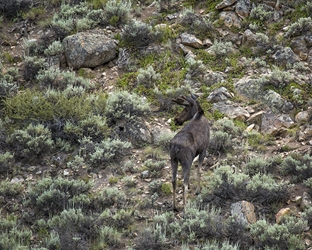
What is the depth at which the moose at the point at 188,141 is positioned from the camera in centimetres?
936

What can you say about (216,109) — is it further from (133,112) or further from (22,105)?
(22,105)

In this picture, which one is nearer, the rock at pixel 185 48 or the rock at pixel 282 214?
the rock at pixel 282 214

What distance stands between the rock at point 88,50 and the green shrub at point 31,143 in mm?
3785

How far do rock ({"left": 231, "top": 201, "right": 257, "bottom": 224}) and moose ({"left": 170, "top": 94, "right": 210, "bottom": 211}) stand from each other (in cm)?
104

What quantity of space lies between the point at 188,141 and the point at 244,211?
182 cm

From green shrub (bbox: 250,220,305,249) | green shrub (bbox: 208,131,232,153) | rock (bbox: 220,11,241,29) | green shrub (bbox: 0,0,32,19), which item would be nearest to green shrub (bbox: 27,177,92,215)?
green shrub (bbox: 208,131,232,153)

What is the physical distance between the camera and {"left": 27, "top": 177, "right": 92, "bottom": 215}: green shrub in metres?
9.55

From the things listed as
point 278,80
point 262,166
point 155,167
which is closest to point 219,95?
point 278,80

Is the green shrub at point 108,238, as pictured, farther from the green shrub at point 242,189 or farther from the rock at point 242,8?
the rock at point 242,8

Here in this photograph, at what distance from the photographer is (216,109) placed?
42.9ft

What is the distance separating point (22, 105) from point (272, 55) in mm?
7853

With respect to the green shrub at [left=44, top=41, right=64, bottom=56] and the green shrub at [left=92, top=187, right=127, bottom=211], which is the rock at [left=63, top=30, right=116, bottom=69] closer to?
the green shrub at [left=44, top=41, right=64, bottom=56]

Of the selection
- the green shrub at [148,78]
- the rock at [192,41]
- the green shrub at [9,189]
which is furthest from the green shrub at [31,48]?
the green shrub at [9,189]

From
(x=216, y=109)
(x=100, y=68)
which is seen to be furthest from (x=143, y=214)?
(x=100, y=68)
